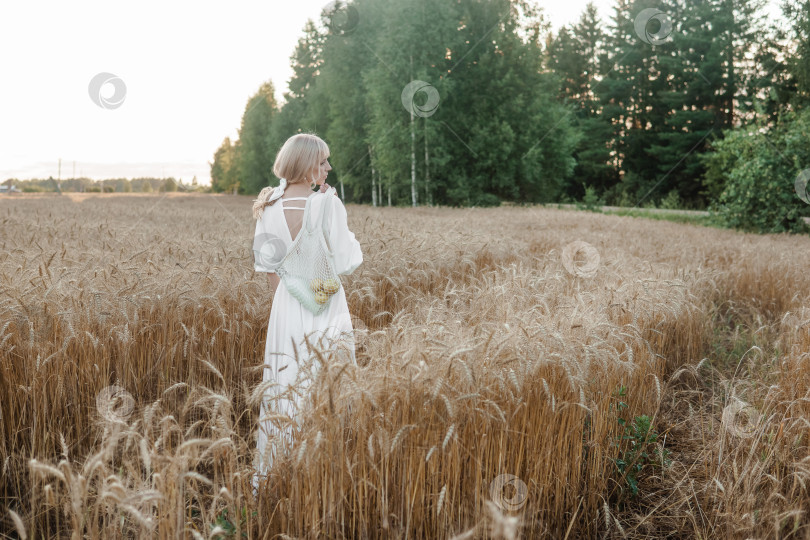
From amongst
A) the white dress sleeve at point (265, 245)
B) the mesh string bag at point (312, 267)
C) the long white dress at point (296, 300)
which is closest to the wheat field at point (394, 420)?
the long white dress at point (296, 300)

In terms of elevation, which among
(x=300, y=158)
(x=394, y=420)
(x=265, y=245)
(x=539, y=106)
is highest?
(x=539, y=106)

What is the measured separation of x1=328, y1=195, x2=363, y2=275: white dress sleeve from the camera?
125 inches

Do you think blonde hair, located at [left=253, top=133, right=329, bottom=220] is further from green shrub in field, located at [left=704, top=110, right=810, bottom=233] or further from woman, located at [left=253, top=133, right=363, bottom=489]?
green shrub in field, located at [left=704, top=110, right=810, bottom=233]

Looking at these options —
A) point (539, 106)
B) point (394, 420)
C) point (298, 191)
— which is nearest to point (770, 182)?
point (539, 106)

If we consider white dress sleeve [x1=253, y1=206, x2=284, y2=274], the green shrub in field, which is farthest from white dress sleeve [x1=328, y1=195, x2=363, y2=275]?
the green shrub in field

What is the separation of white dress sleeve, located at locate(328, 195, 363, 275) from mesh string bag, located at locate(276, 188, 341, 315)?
27mm

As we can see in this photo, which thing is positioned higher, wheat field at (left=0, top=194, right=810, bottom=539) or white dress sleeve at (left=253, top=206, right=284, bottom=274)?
white dress sleeve at (left=253, top=206, right=284, bottom=274)

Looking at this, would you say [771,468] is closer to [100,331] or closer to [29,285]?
[100,331]

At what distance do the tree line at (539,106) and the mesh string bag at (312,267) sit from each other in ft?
52.7

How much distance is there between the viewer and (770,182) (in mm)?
15297

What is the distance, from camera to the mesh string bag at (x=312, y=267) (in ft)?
10.3

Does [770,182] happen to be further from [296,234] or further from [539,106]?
[296,234]

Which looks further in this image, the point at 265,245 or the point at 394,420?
the point at 265,245

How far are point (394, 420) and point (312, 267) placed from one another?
4.25 feet
